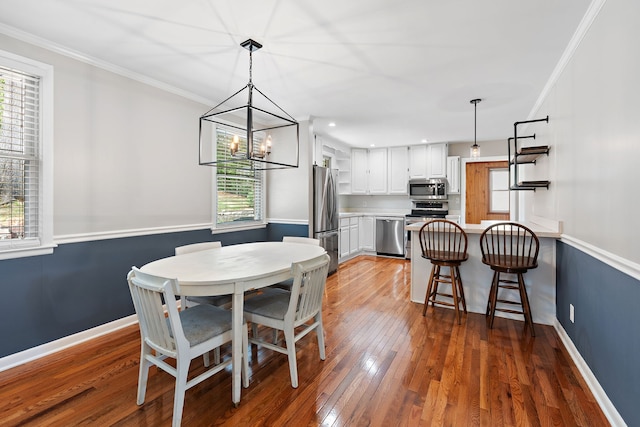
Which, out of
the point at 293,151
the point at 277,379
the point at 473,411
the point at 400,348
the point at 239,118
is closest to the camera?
the point at 473,411

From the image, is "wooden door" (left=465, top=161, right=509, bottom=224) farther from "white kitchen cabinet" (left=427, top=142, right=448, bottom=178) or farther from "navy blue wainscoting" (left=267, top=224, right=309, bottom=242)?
"navy blue wainscoting" (left=267, top=224, right=309, bottom=242)

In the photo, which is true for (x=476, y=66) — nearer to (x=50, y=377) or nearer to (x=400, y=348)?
(x=400, y=348)

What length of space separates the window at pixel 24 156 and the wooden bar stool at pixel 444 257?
345 cm

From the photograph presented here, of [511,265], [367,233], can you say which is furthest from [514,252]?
[367,233]

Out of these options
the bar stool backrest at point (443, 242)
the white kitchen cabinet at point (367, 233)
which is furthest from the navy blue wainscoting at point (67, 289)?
the white kitchen cabinet at point (367, 233)

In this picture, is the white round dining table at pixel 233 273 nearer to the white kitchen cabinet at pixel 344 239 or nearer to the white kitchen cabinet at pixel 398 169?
the white kitchen cabinet at pixel 344 239

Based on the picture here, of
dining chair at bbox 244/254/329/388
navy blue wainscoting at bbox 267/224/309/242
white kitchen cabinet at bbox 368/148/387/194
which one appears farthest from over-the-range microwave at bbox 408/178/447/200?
dining chair at bbox 244/254/329/388

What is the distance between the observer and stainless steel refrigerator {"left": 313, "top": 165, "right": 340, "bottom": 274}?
4.51 metres

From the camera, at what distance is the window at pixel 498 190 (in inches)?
232

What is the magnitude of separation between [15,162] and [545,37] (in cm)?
417

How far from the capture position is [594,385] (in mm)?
1834

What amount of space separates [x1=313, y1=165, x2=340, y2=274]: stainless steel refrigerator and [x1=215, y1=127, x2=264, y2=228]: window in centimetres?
87

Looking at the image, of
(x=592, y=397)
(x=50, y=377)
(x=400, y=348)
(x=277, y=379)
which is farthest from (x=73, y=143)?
(x=592, y=397)

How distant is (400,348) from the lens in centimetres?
243
